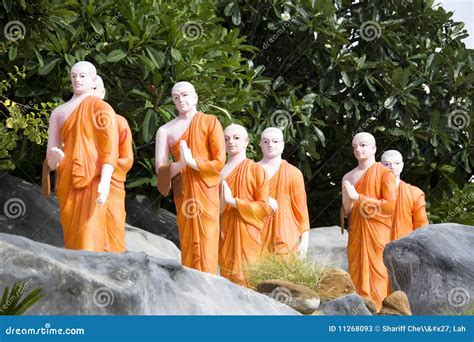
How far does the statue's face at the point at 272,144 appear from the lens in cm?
1174

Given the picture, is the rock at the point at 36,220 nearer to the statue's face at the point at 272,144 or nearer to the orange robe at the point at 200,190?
the statue's face at the point at 272,144

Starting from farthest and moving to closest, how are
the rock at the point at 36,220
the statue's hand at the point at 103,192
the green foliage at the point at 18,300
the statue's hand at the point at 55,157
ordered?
the rock at the point at 36,220, the statue's hand at the point at 55,157, the statue's hand at the point at 103,192, the green foliage at the point at 18,300

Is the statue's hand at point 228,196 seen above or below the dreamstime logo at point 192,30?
below

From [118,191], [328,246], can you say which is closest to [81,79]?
[118,191]

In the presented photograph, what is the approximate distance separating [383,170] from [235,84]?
105 inches

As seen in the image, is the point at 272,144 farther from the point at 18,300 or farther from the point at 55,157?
the point at 18,300

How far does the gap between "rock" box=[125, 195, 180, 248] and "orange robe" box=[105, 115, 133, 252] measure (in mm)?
4150

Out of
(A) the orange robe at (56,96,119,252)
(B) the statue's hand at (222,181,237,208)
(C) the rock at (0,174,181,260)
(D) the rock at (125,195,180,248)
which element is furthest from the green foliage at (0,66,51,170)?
(B) the statue's hand at (222,181,237,208)

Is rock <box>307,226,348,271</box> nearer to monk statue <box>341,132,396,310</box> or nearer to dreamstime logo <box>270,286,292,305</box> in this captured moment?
monk statue <box>341,132,396,310</box>

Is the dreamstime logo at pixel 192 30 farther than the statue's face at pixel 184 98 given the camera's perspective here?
Yes

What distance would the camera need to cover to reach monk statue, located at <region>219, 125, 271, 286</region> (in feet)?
36.0

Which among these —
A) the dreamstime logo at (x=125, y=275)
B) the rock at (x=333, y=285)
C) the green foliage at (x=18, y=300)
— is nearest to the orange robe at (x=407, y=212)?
the rock at (x=333, y=285)

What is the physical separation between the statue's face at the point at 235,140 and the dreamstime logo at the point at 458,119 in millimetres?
5653

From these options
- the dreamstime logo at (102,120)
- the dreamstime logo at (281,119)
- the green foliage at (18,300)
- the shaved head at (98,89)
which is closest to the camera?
the green foliage at (18,300)
